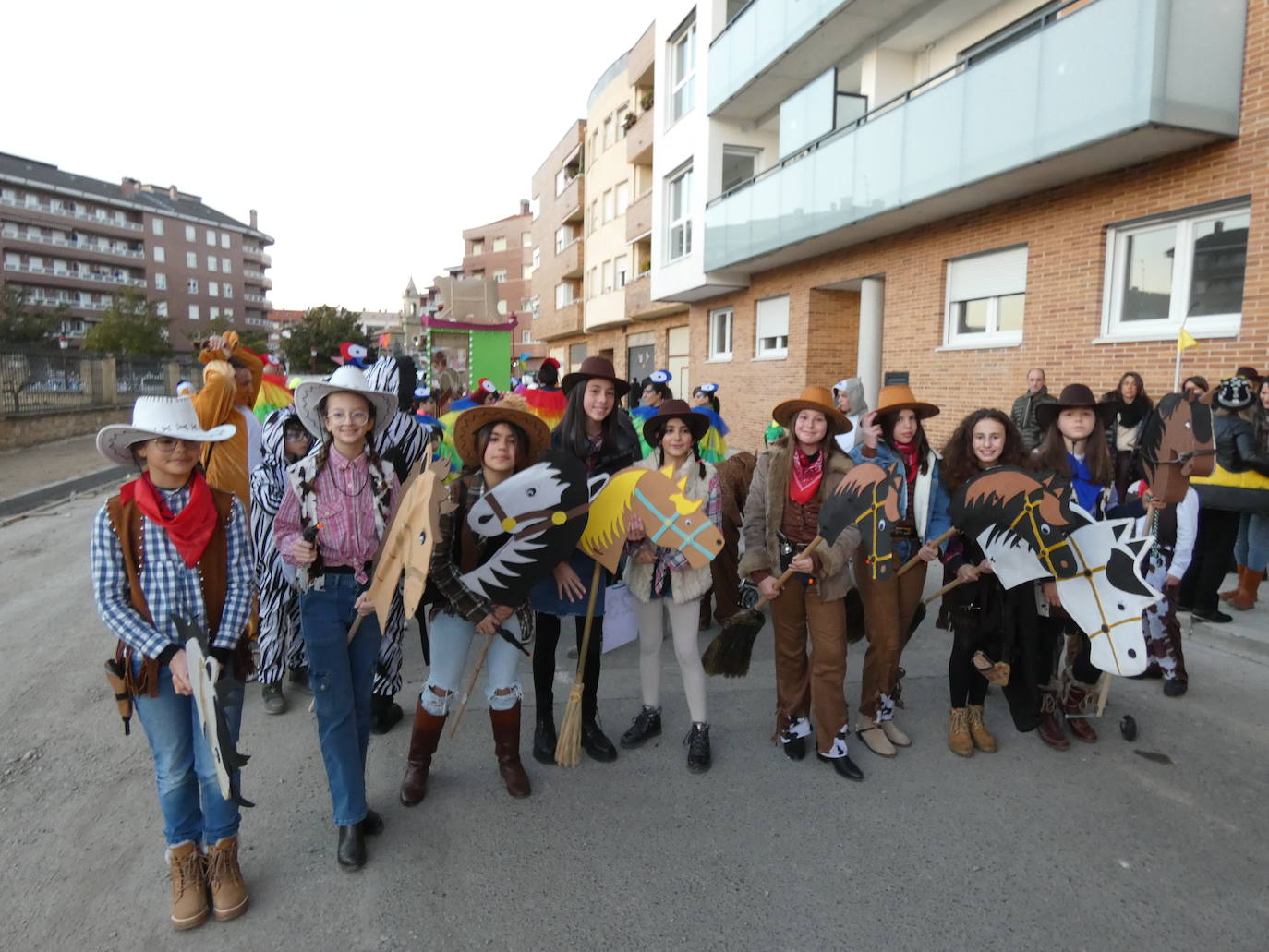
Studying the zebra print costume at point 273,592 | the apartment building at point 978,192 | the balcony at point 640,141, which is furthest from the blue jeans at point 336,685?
the balcony at point 640,141

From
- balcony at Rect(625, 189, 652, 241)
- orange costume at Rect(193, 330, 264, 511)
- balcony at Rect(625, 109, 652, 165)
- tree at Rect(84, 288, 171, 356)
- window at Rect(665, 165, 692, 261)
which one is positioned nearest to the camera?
orange costume at Rect(193, 330, 264, 511)

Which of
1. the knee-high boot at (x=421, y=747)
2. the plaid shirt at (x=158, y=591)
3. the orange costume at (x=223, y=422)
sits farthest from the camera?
the orange costume at (x=223, y=422)

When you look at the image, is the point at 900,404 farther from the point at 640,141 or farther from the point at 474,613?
the point at 640,141

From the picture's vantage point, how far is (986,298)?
10.7 metres

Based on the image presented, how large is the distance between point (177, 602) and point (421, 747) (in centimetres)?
132

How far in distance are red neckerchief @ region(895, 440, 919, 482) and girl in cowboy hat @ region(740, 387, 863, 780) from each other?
49 cm

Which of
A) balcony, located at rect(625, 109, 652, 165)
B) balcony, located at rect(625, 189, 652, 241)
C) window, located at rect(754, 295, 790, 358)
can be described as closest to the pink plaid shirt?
window, located at rect(754, 295, 790, 358)

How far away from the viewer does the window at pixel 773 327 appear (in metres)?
16.2

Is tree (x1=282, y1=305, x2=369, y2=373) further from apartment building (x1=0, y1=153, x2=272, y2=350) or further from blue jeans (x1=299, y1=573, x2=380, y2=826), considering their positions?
blue jeans (x1=299, y1=573, x2=380, y2=826)

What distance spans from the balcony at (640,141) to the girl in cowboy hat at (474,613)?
2239 centimetres

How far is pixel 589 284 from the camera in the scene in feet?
98.4

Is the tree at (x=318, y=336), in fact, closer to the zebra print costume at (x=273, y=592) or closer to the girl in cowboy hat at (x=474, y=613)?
the zebra print costume at (x=273, y=592)

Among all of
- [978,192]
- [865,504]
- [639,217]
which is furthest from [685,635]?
[639,217]

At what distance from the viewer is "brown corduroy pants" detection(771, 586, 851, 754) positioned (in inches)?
143
